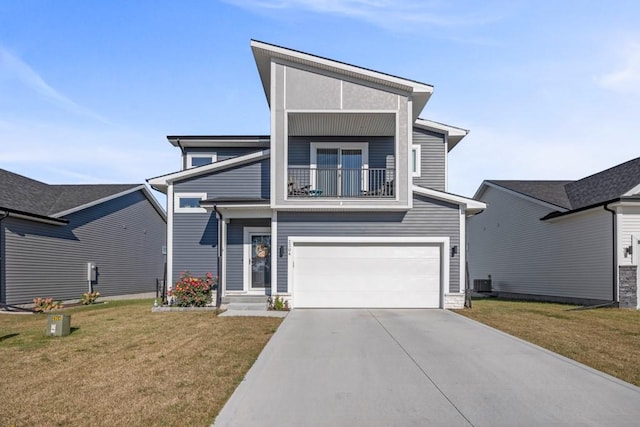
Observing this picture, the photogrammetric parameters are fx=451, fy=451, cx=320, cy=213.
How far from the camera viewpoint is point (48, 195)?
20391 millimetres

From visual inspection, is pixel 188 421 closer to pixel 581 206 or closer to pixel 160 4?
pixel 160 4

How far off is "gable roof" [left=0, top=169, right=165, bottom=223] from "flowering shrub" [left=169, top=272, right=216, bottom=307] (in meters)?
6.89

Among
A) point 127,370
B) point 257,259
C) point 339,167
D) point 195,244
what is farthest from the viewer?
point 339,167

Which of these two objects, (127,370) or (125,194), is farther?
(125,194)

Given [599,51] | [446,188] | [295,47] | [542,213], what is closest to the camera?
[599,51]

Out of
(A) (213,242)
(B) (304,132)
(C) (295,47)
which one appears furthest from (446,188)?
(A) (213,242)

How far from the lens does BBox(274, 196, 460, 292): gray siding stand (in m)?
14.0

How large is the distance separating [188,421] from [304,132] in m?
12.0

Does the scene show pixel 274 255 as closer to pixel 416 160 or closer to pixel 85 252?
pixel 416 160

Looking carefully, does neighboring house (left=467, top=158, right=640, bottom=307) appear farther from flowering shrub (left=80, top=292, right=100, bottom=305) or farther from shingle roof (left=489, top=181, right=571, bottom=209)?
flowering shrub (left=80, top=292, right=100, bottom=305)

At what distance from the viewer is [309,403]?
5.22m

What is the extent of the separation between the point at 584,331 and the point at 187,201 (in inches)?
474

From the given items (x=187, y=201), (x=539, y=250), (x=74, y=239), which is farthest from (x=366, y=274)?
(x=74, y=239)

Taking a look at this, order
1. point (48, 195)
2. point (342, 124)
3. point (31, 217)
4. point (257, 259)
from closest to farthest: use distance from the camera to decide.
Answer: point (342, 124) < point (257, 259) < point (31, 217) < point (48, 195)
